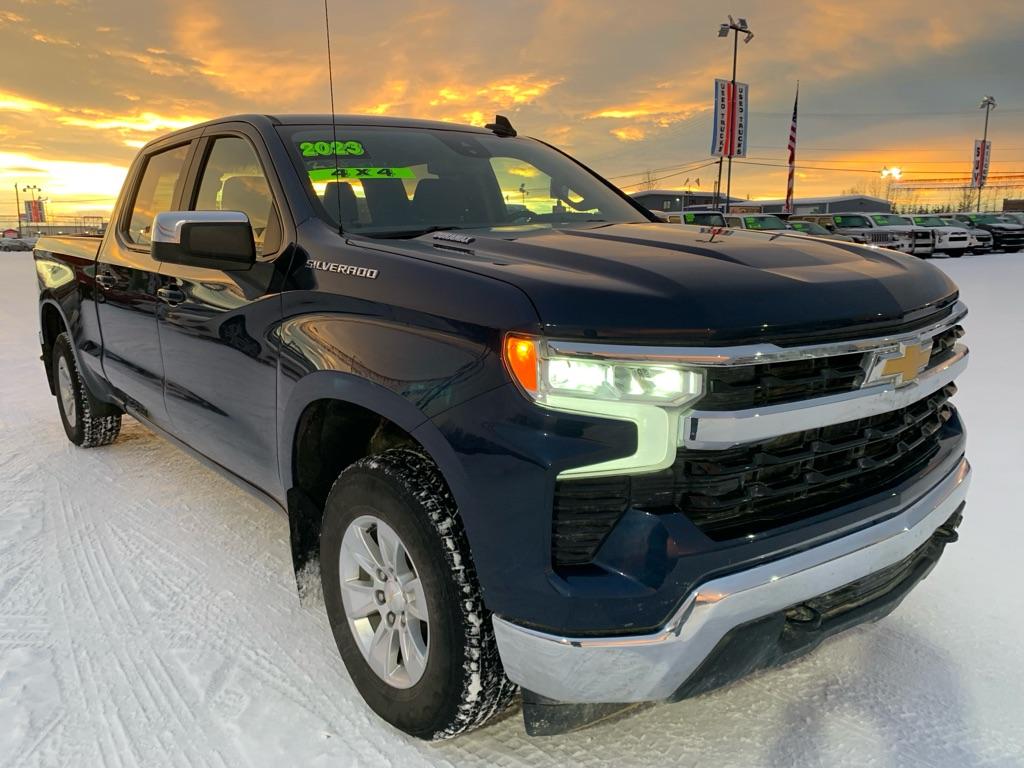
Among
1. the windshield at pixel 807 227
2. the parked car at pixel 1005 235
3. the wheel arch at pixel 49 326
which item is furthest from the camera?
the parked car at pixel 1005 235

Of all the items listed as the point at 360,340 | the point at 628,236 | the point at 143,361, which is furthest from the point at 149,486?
the point at 628,236

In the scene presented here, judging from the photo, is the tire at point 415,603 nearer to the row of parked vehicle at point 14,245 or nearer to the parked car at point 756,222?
the parked car at point 756,222

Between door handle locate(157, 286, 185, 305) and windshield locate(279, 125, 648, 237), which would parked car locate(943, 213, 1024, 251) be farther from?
door handle locate(157, 286, 185, 305)

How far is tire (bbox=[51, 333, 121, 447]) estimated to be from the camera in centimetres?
499

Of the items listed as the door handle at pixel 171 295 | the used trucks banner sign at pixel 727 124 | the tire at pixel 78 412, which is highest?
the used trucks banner sign at pixel 727 124

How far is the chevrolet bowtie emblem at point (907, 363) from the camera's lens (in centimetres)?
204

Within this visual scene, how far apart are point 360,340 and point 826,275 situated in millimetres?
1266

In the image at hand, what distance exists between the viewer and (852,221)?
24.7 metres

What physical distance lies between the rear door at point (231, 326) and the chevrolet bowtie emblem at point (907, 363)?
182cm

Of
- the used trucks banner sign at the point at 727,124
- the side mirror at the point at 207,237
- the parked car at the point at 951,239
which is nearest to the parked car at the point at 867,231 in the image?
the parked car at the point at 951,239

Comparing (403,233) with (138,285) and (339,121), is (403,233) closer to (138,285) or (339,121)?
(339,121)

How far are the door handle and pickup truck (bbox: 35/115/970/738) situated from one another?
38 cm

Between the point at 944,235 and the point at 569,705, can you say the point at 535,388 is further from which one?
the point at 944,235

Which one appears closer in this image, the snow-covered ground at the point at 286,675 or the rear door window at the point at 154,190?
the snow-covered ground at the point at 286,675
